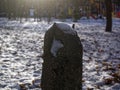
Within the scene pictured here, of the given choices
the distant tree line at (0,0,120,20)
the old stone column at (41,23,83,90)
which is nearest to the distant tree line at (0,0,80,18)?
the distant tree line at (0,0,120,20)

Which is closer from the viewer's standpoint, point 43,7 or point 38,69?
point 38,69

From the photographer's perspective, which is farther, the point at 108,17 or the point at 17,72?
the point at 108,17

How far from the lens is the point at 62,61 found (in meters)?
3.89

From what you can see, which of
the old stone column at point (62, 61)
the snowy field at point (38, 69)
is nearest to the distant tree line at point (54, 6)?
the snowy field at point (38, 69)

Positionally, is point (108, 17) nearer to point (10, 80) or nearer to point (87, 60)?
point (87, 60)

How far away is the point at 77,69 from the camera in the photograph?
157 inches

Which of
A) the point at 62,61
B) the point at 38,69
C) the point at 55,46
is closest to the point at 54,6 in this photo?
the point at 38,69

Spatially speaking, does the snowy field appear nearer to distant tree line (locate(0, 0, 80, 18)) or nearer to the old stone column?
the old stone column

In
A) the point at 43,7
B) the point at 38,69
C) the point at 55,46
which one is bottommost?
the point at 38,69

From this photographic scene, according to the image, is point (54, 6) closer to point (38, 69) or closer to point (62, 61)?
point (38, 69)

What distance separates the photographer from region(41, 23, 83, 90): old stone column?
3879 mm

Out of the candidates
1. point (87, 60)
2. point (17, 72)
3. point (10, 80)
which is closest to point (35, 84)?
point (10, 80)

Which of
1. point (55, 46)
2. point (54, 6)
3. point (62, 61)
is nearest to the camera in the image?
point (62, 61)

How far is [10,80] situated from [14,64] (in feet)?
6.58
